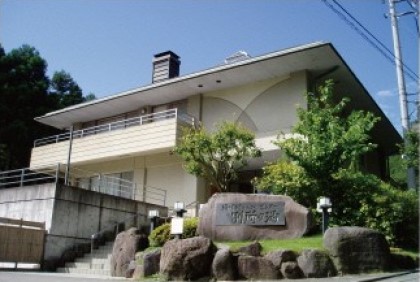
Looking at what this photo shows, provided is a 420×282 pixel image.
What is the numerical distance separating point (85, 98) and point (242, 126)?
20990mm

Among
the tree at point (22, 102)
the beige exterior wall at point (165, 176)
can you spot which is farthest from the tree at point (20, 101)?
the beige exterior wall at point (165, 176)

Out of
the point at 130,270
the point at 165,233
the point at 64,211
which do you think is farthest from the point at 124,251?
the point at 64,211

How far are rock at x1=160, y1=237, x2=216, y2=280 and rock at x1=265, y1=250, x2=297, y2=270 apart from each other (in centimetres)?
161

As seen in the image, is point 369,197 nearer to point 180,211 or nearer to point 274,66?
point 180,211

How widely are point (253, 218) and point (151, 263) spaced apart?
11.5ft

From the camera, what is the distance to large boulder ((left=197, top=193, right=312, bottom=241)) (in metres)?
13.8

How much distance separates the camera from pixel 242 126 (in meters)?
23.5

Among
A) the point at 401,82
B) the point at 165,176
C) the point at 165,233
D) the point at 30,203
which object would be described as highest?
the point at 401,82

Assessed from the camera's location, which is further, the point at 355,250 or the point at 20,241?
the point at 20,241

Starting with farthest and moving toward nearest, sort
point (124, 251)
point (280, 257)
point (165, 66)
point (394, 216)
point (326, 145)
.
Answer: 1. point (165, 66)
2. point (326, 145)
3. point (124, 251)
4. point (394, 216)
5. point (280, 257)

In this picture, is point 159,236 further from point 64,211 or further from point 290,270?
point 290,270

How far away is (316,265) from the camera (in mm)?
11570

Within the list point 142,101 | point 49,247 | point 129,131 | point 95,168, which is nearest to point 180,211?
point 49,247

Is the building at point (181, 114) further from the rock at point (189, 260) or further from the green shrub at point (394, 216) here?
the rock at point (189, 260)
